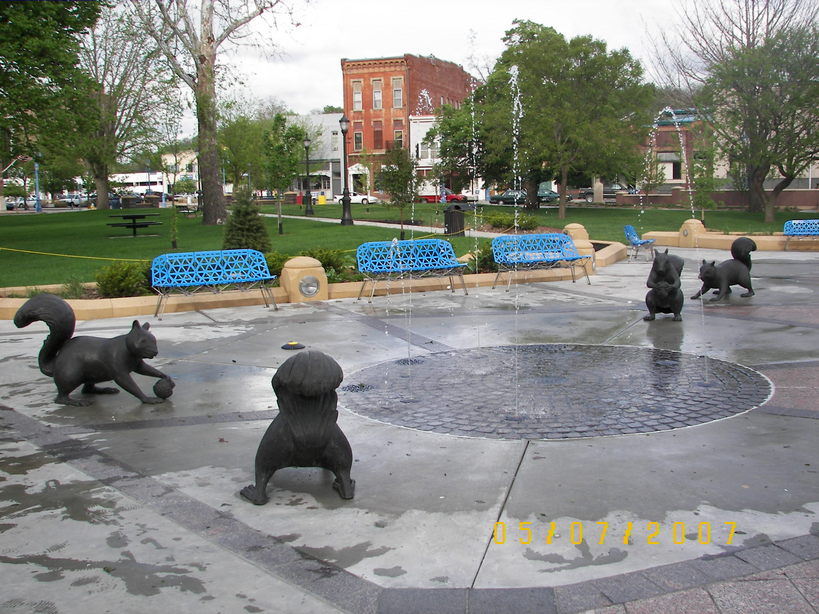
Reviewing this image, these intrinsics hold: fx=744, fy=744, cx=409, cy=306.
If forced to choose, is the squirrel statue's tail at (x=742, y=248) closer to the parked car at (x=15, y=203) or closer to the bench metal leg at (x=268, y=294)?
the bench metal leg at (x=268, y=294)

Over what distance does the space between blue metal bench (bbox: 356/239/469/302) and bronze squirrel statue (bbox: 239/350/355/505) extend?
8313 mm

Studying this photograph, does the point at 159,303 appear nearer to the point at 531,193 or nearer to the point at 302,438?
the point at 302,438

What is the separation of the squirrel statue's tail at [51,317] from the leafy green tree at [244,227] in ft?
31.6

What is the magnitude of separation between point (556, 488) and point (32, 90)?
2518cm

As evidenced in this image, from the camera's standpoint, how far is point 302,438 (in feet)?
15.2

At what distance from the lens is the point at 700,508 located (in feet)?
14.5

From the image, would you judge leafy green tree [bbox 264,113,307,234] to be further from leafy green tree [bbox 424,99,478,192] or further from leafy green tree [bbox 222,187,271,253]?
leafy green tree [bbox 222,187,271,253]

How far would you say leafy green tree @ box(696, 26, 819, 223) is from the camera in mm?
33500

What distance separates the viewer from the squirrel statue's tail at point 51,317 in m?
6.62

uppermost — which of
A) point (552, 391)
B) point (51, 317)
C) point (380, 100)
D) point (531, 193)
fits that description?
point (380, 100)

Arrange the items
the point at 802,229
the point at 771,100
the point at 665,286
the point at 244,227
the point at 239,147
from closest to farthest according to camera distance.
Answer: the point at 665,286, the point at 244,227, the point at 802,229, the point at 771,100, the point at 239,147

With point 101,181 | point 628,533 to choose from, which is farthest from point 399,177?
point 101,181

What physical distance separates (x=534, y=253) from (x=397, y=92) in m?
64.5

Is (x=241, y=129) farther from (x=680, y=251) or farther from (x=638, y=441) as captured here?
(x=638, y=441)
